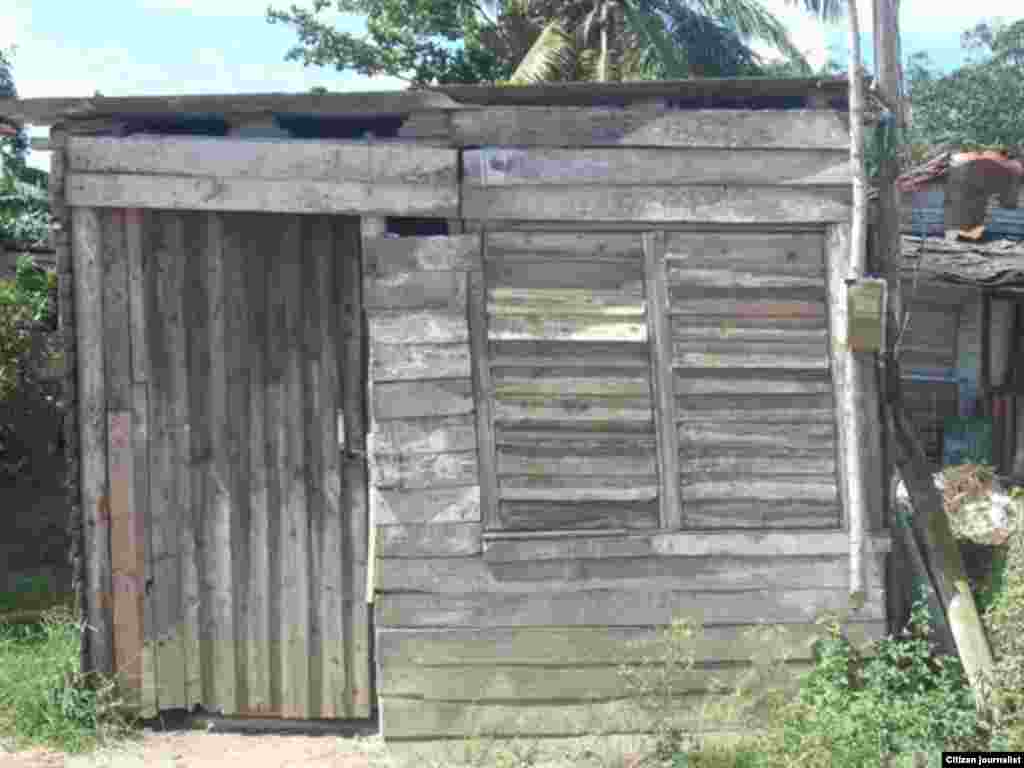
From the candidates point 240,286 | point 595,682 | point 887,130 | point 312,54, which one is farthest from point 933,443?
point 312,54

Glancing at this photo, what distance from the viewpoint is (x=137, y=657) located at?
6082 mm

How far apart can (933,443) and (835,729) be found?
767 cm

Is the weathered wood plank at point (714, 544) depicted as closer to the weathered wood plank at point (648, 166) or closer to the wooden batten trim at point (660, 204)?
the wooden batten trim at point (660, 204)

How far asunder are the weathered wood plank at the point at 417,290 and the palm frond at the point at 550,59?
493 inches

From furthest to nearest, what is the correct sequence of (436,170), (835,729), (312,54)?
(312,54)
(436,170)
(835,729)

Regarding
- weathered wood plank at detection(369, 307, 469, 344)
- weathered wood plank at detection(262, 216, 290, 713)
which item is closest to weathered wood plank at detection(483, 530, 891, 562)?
weathered wood plank at detection(369, 307, 469, 344)

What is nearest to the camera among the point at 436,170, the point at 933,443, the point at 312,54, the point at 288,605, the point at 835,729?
the point at 835,729

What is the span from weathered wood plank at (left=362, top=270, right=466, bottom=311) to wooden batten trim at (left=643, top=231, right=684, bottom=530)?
0.92 meters

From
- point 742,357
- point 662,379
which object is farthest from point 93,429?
point 742,357

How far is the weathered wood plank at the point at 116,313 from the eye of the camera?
235 inches

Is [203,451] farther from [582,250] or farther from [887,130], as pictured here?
[887,130]

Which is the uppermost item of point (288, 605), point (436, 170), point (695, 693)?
point (436, 170)

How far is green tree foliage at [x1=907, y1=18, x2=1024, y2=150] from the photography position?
2406 centimetres

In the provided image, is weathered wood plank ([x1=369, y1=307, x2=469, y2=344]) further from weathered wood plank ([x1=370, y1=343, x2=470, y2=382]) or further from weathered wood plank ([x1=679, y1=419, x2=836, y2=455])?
weathered wood plank ([x1=679, y1=419, x2=836, y2=455])
